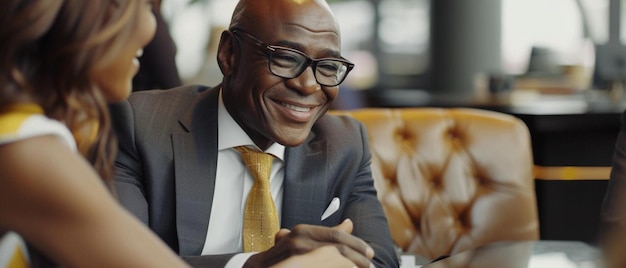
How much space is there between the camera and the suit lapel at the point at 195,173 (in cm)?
202

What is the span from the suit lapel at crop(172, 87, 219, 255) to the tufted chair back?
86 centimetres

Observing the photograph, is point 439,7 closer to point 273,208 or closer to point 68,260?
point 273,208

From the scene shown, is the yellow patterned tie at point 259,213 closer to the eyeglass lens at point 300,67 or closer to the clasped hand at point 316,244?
the eyeglass lens at point 300,67

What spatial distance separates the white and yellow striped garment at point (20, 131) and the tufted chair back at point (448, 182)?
180 centimetres

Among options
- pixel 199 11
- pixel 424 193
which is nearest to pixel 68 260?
pixel 424 193

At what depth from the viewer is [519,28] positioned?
1320cm

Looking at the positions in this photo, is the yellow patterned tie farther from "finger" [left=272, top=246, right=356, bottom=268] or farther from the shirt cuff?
"finger" [left=272, top=246, right=356, bottom=268]

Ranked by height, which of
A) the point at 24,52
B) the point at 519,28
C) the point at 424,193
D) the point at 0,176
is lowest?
the point at 519,28

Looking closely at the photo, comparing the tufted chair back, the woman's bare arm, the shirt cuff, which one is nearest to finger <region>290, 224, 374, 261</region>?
the shirt cuff

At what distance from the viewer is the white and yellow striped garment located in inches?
41.1

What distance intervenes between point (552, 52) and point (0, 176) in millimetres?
9889

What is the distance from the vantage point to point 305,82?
1976mm

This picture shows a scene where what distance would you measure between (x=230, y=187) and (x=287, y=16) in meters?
0.40

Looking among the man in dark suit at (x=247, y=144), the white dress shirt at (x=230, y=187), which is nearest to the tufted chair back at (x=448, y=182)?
the man in dark suit at (x=247, y=144)
